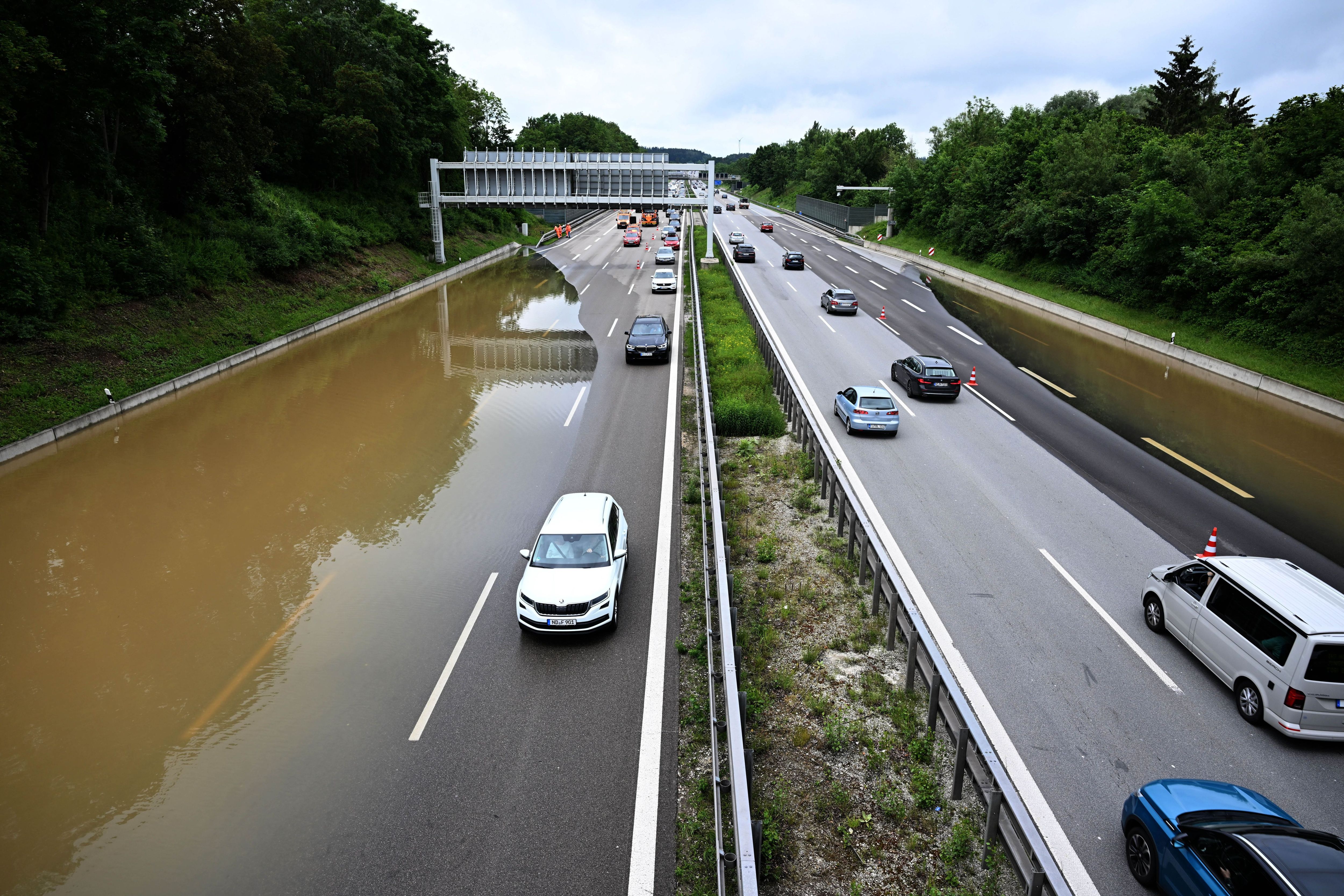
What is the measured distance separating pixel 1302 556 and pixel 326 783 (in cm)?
1633

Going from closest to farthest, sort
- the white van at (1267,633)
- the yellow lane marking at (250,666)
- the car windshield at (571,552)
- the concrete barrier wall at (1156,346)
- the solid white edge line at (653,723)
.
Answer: the solid white edge line at (653,723)
the white van at (1267,633)
the yellow lane marking at (250,666)
the car windshield at (571,552)
the concrete barrier wall at (1156,346)

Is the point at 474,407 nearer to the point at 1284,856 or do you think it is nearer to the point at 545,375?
the point at 545,375

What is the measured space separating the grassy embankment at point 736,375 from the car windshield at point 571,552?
8.39 meters

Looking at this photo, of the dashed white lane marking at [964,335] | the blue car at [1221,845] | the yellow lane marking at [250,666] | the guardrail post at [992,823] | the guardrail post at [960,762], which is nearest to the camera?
the blue car at [1221,845]

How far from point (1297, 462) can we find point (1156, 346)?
14.3m

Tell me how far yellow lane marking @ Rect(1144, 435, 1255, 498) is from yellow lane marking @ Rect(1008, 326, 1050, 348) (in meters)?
13.0

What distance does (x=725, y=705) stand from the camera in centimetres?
856

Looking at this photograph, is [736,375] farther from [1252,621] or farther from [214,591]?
[1252,621]

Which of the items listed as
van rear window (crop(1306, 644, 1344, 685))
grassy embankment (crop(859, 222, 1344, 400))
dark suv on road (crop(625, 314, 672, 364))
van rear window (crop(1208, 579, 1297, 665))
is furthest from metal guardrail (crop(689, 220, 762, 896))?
grassy embankment (crop(859, 222, 1344, 400))

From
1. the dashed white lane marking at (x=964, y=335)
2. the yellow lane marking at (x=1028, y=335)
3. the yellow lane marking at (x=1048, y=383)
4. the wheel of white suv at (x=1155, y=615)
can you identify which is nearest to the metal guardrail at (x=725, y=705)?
the wheel of white suv at (x=1155, y=615)

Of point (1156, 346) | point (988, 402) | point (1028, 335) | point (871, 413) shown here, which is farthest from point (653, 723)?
point (1156, 346)

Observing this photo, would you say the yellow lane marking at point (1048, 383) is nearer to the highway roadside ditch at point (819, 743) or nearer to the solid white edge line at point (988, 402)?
the solid white edge line at point (988, 402)

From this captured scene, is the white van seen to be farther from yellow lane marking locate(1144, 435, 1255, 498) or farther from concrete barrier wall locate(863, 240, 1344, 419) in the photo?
concrete barrier wall locate(863, 240, 1344, 419)

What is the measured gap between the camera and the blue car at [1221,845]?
5.64 m
